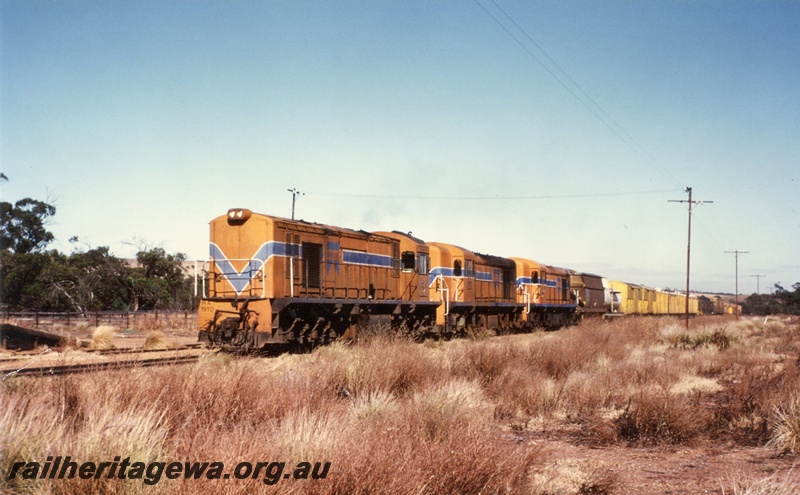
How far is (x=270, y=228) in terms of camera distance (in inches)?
675

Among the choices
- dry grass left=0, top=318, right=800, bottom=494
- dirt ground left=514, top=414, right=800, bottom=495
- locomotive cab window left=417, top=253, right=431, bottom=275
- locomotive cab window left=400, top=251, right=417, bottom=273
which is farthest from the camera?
locomotive cab window left=417, top=253, right=431, bottom=275

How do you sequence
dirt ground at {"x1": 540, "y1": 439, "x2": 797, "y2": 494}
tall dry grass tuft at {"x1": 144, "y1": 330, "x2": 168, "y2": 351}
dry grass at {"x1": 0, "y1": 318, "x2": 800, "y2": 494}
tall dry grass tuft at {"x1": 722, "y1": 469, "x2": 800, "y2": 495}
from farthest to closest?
tall dry grass tuft at {"x1": 144, "y1": 330, "x2": 168, "y2": 351}
dirt ground at {"x1": 540, "y1": 439, "x2": 797, "y2": 494}
tall dry grass tuft at {"x1": 722, "y1": 469, "x2": 800, "y2": 495}
dry grass at {"x1": 0, "y1": 318, "x2": 800, "y2": 494}

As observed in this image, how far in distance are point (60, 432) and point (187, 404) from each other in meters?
2.05

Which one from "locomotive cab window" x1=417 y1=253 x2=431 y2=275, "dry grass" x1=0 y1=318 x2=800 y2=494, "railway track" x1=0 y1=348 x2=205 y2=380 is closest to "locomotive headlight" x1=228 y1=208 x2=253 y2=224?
"railway track" x1=0 y1=348 x2=205 y2=380

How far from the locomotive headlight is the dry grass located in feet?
22.8

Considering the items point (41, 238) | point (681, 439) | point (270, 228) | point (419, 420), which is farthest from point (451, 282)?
point (41, 238)

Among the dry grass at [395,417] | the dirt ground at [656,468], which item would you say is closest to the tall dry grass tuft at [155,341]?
the dry grass at [395,417]

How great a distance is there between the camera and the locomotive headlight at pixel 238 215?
57.9 ft

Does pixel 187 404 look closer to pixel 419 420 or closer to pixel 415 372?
pixel 419 420

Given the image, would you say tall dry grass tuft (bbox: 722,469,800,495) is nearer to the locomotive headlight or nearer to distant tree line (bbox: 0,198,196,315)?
the locomotive headlight

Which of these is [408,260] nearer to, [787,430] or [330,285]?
[330,285]

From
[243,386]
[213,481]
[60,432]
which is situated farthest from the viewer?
[243,386]
